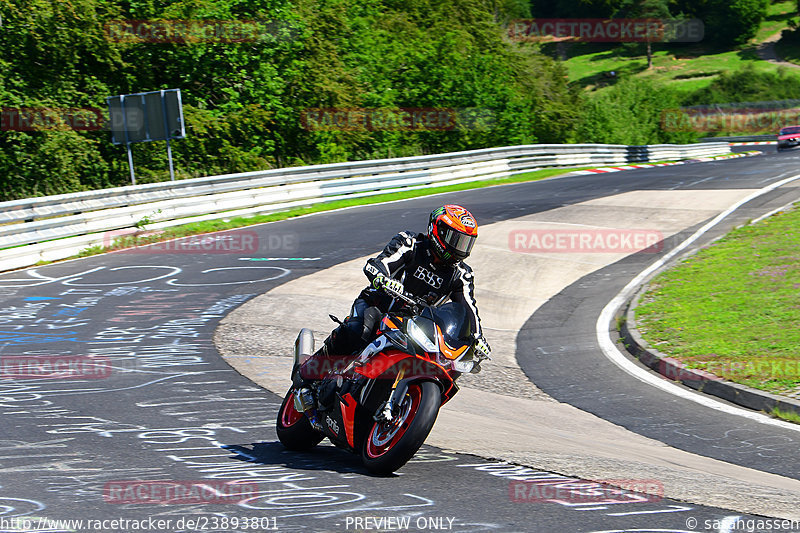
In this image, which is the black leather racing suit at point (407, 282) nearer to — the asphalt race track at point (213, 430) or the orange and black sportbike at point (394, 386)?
the orange and black sportbike at point (394, 386)

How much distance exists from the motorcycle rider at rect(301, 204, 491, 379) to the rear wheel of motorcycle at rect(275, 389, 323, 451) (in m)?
→ 0.33

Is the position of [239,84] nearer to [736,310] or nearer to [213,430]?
[736,310]

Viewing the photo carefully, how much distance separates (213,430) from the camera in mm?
6922

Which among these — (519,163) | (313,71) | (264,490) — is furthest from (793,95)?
(264,490)

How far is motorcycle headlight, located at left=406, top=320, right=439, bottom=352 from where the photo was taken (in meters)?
5.44

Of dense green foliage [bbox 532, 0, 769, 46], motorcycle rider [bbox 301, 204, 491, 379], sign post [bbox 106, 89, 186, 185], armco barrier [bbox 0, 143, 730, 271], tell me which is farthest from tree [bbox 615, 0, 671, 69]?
motorcycle rider [bbox 301, 204, 491, 379]

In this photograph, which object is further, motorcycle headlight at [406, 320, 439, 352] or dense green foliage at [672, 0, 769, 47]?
dense green foliage at [672, 0, 769, 47]

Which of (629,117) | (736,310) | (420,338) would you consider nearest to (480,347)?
(420,338)

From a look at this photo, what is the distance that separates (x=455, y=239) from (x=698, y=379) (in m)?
Answer: 4.48

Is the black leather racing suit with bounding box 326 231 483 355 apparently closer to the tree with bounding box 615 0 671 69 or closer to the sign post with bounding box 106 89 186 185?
the sign post with bounding box 106 89 186 185

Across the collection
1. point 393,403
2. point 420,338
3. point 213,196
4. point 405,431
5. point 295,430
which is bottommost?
point 295,430

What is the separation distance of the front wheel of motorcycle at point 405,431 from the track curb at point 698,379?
14.3 feet

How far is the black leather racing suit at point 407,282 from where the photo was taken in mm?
6234

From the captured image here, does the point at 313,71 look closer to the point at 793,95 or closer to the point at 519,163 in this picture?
the point at 519,163
